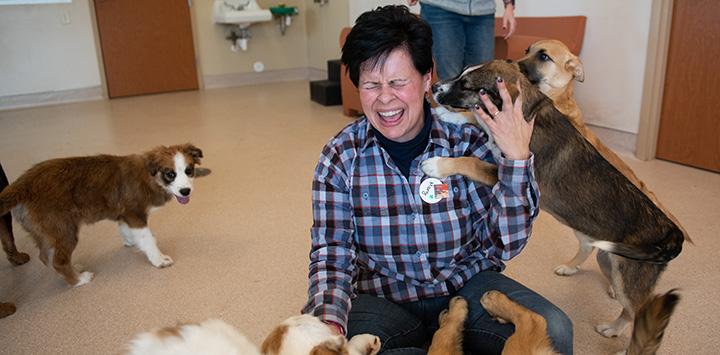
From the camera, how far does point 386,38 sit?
1.41m

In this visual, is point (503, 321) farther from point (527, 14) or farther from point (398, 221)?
point (527, 14)

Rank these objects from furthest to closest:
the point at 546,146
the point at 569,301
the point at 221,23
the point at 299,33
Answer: the point at 299,33 → the point at 221,23 → the point at 569,301 → the point at 546,146

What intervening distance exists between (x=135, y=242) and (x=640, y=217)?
2.10 m

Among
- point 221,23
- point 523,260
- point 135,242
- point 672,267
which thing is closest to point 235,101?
point 221,23

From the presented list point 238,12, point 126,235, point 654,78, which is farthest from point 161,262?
point 238,12

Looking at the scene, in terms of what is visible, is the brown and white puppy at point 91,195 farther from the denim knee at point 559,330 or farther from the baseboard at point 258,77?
the baseboard at point 258,77

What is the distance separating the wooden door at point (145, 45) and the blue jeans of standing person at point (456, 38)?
510cm

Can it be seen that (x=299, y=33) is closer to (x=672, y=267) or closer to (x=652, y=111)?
(x=652, y=111)

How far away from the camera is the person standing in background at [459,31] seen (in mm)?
2979

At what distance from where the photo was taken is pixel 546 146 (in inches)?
71.8

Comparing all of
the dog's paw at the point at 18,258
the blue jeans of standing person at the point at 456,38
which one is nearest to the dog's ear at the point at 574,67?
the blue jeans of standing person at the point at 456,38

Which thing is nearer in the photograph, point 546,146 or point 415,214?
point 415,214

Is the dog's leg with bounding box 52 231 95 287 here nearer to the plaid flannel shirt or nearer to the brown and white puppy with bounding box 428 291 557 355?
the plaid flannel shirt

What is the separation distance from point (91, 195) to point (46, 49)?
203 inches
